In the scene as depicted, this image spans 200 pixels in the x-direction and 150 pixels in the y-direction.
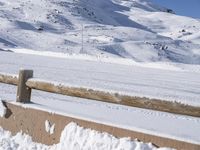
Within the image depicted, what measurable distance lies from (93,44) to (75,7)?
76.5 metres

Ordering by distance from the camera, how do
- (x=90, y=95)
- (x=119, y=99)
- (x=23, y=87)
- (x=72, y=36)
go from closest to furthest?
(x=119, y=99) < (x=90, y=95) < (x=23, y=87) < (x=72, y=36)

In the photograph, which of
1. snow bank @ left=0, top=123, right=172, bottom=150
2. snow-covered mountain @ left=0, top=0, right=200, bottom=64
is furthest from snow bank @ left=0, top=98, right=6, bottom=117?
snow-covered mountain @ left=0, top=0, right=200, bottom=64

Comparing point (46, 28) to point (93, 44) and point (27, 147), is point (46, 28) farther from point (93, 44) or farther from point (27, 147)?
point (27, 147)

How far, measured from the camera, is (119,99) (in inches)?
238

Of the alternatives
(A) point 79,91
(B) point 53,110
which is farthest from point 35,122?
(A) point 79,91

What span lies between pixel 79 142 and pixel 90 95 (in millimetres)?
635

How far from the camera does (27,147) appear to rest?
265 inches

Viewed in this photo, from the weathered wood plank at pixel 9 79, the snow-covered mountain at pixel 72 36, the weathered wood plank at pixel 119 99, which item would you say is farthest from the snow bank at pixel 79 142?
the snow-covered mountain at pixel 72 36

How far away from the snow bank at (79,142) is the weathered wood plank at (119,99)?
0.43m

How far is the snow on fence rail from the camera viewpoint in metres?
5.48

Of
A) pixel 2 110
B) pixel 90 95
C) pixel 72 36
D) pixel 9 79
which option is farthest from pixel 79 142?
pixel 72 36

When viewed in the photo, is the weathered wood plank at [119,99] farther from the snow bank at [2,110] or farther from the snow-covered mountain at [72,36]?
the snow-covered mountain at [72,36]

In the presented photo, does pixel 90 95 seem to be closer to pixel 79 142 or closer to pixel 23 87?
pixel 79 142

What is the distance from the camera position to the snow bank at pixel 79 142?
18.5 ft
